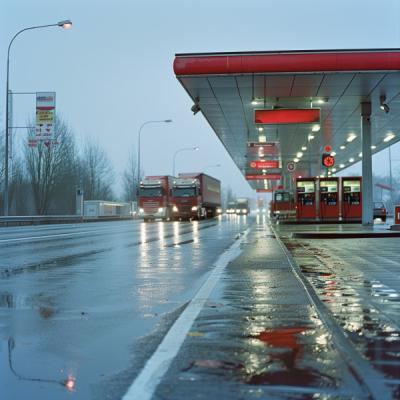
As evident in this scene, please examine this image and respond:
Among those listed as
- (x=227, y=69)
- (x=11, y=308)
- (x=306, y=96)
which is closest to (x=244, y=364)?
(x=11, y=308)

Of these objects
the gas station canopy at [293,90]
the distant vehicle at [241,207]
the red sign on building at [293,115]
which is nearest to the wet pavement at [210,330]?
the gas station canopy at [293,90]

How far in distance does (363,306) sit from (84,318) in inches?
144

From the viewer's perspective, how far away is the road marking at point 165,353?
395cm

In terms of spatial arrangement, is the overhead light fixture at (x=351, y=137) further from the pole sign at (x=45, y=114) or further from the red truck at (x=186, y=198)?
the pole sign at (x=45, y=114)

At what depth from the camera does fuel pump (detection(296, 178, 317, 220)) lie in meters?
35.4

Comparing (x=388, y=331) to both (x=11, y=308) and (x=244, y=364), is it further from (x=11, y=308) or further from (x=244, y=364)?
(x=11, y=308)

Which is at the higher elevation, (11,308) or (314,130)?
(314,130)

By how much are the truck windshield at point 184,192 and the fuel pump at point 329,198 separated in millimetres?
15823

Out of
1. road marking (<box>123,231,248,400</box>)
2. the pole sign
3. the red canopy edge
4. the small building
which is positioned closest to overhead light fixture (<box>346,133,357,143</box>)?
the red canopy edge

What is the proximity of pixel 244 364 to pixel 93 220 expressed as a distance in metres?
50.8

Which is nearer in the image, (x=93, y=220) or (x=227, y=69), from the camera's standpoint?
(x=227, y=69)

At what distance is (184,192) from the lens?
1917 inches

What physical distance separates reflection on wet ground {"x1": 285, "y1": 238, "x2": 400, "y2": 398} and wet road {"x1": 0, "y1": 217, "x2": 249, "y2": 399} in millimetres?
2021

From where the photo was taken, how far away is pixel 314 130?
3312 cm
